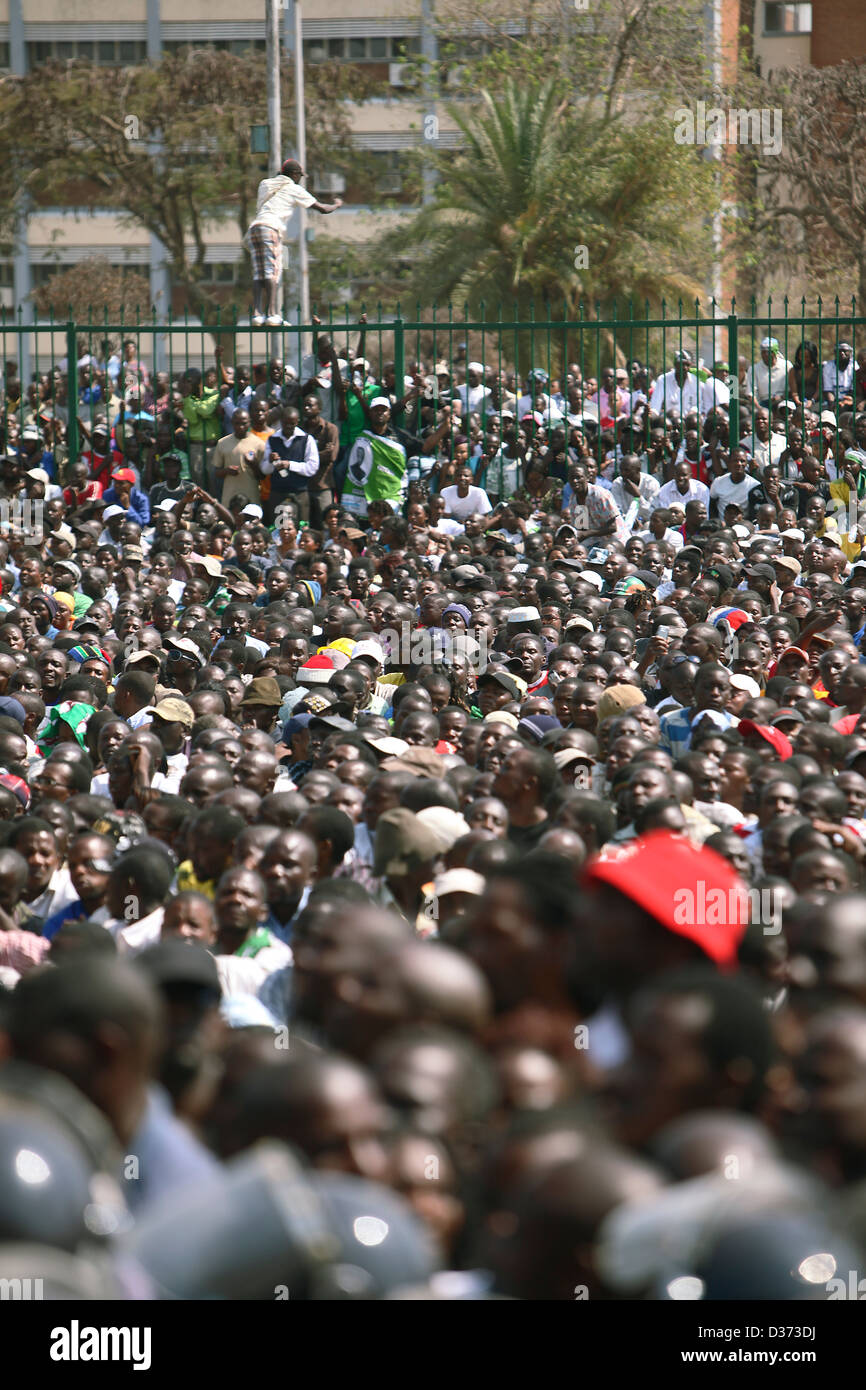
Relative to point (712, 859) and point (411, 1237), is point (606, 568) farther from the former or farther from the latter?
point (411, 1237)

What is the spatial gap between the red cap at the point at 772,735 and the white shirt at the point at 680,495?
721 centimetres

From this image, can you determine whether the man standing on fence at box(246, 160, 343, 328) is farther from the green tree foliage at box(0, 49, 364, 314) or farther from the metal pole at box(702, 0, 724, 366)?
the green tree foliage at box(0, 49, 364, 314)

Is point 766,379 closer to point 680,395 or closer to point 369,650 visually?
point 680,395

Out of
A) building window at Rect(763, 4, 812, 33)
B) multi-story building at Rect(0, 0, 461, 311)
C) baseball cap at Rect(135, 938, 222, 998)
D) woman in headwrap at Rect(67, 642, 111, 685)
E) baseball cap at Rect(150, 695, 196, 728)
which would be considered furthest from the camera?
multi-story building at Rect(0, 0, 461, 311)

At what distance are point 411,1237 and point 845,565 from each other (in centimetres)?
1095

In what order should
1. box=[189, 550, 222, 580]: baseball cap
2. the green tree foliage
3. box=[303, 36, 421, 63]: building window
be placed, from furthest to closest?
box=[303, 36, 421, 63]: building window → the green tree foliage → box=[189, 550, 222, 580]: baseball cap

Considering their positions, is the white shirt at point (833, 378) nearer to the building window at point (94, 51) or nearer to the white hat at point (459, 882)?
the white hat at point (459, 882)

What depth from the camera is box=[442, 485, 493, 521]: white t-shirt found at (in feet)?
50.9

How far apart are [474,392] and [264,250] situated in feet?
7.64

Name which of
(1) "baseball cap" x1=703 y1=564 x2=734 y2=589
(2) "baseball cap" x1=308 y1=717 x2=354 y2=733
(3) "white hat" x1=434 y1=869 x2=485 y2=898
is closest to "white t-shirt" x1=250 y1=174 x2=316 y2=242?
(1) "baseball cap" x1=703 y1=564 x2=734 y2=589

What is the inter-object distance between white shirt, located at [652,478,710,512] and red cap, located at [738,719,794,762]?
7208 millimetres

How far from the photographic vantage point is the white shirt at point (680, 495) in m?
15.3

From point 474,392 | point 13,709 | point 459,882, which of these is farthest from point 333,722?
point 474,392

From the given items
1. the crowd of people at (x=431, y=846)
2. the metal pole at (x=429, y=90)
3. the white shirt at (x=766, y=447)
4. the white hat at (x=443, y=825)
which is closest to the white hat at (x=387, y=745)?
the crowd of people at (x=431, y=846)
